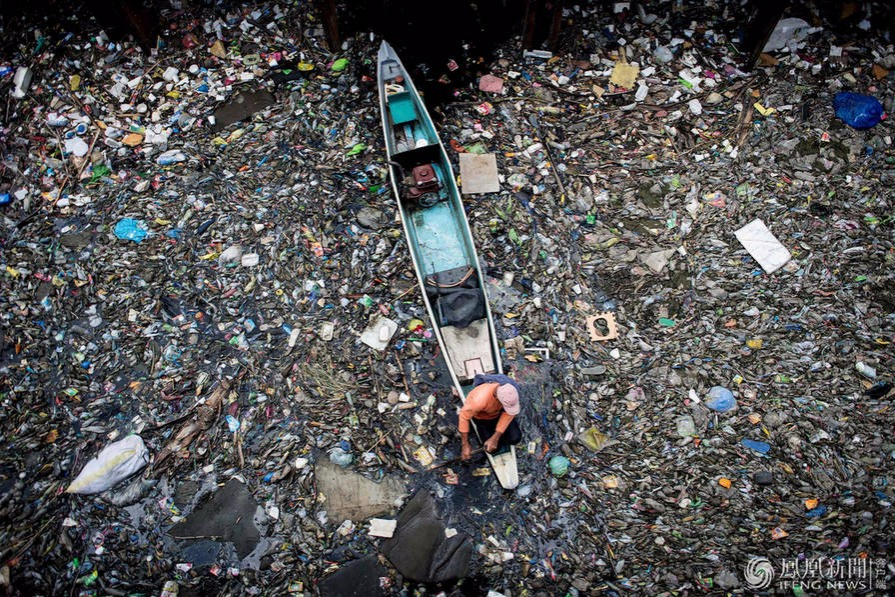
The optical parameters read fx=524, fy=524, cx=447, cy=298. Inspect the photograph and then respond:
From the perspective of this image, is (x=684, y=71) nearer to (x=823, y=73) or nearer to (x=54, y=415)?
(x=823, y=73)

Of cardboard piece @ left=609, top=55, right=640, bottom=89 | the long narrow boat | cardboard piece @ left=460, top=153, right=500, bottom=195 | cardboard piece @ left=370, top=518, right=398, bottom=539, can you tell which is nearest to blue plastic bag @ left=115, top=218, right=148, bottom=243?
the long narrow boat

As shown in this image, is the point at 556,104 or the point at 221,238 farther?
the point at 556,104

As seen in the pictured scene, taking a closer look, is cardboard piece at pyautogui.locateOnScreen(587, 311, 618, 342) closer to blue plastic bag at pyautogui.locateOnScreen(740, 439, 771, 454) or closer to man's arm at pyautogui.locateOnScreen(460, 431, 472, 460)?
blue plastic bag at pyautogui.locateOnScreen(740, 439, 771, 454)

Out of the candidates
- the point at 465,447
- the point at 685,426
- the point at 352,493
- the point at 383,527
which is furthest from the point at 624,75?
the point at 383,527

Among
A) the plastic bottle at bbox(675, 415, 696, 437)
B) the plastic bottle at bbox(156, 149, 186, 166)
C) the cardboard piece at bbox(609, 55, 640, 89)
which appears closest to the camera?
the plastic bottle at bbox(675, 415, 696, 437)

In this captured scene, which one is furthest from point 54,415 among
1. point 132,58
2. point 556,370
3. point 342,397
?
point 556,370
